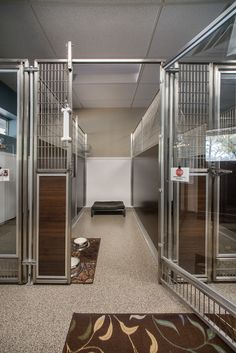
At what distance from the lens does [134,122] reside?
5820 millimetres

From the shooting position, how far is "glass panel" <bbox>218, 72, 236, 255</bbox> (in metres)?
2.02

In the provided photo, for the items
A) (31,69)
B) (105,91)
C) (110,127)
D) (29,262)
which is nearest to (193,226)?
(29,262)

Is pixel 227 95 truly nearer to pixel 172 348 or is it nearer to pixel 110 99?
pixel 172 348

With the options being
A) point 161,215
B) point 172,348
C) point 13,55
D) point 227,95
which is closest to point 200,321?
point 172,348

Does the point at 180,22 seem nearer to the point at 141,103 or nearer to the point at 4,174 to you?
the point at 4,174

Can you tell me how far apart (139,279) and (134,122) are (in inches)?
178

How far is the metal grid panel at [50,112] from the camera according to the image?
205 cm

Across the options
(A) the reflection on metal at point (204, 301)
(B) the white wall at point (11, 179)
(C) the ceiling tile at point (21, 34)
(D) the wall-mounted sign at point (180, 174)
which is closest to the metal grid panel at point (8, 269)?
(B) the white wall at point (11, 179)

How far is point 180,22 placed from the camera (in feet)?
7.92

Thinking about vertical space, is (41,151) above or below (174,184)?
above

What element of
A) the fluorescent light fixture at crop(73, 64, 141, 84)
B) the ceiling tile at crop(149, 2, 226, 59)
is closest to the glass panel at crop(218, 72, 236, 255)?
the ceiling tile at crop(149, 2, 226, 59)

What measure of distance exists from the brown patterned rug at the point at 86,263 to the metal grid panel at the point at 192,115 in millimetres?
1482

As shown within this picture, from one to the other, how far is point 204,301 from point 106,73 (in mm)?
3747

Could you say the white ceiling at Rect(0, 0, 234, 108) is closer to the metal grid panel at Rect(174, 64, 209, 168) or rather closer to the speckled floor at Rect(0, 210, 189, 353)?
the metal grid panel at Rect(174, 64, 209, 168)
